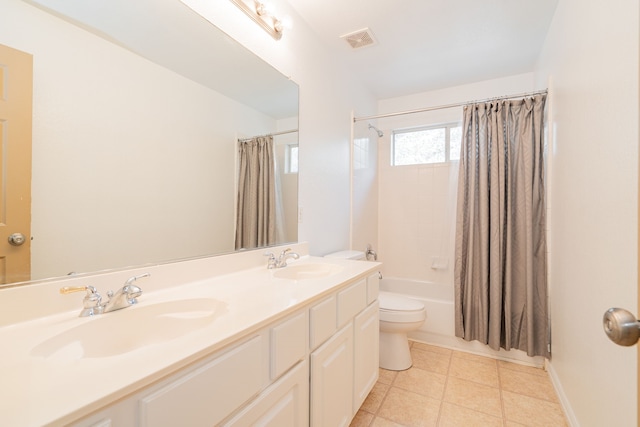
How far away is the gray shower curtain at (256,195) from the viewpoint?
1467 millimetres

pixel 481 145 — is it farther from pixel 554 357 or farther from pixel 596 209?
pixel 554 357

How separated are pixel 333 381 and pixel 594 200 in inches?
53.3

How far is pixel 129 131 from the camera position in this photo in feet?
3.28

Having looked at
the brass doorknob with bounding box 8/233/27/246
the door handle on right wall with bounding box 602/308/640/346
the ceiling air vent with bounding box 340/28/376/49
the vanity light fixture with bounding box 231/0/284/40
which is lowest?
the door handle on right wall with bounding box 602/308/640/346

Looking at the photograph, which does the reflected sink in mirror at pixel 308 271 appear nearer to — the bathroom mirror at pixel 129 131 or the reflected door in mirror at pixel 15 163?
the bathroom mirror at pixel 129 131

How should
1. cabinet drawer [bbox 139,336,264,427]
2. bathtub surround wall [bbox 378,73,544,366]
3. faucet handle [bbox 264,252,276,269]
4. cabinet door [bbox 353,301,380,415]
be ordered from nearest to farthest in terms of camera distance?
cabinet drawer [bbox 139,336,264,427] < cabinet door [bbox 353,301,380,415] < faucet handle [bbox 264,252,276,269] < bathtub surround wall [bbox 378,73,544,366]

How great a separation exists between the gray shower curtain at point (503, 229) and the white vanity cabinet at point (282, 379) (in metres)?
1.18

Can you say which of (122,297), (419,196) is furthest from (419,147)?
(122,297)

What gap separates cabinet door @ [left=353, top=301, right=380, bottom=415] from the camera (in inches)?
55.2

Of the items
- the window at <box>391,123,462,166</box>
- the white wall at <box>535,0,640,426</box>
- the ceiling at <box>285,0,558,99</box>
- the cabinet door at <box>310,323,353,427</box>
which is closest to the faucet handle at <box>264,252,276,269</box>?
the cabinet door at <box>310,323,353,427</box>

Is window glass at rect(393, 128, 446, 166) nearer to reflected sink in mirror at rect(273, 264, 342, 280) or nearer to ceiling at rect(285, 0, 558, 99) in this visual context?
ceiling at rect(285, 0, 558, 99)

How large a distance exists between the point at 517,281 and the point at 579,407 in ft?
3.04

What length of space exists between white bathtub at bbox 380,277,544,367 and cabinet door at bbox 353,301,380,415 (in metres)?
0.83

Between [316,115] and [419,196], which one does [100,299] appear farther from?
[419,196]
